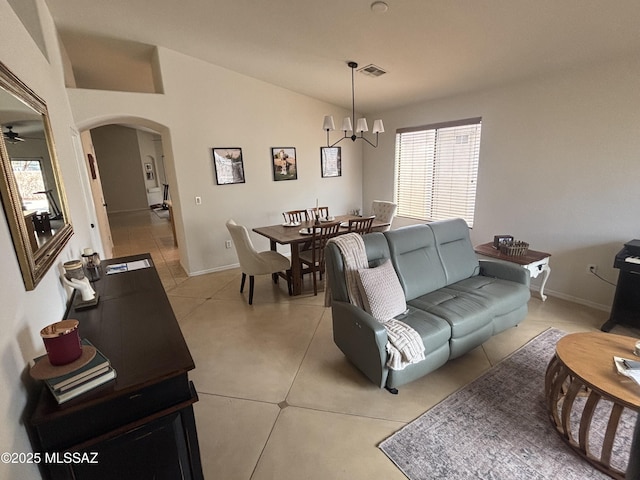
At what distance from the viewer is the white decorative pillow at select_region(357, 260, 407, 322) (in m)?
2.30

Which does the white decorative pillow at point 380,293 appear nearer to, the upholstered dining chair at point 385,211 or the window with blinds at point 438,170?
the upholstered dining chair at point 385,211

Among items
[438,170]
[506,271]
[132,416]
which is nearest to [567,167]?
[506,271]

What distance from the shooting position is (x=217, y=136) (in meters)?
4.61

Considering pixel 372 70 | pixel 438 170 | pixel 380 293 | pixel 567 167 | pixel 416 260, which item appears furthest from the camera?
pixel 438 170

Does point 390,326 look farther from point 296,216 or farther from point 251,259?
point 296,216

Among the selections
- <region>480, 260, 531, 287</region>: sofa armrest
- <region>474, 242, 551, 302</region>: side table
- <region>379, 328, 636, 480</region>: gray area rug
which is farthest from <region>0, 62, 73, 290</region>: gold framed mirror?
<region>474, 242, 551, 302</region>: side table

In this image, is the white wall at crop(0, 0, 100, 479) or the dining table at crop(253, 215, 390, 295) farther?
the dining table at crop(253, 215, 390, 295)

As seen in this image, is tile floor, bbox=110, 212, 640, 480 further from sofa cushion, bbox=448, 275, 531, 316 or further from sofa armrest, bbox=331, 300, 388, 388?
sofa cushion, bbox=448, 275, 531, 316

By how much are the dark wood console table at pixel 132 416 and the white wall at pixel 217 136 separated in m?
3.27

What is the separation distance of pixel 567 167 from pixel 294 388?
3655 mm

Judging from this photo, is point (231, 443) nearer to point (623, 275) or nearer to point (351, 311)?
point (351, 311)

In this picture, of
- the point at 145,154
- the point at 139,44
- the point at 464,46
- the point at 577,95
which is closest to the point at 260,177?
the point at 139,44

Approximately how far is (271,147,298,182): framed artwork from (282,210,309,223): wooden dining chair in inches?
35.5

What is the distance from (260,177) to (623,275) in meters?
4.66
